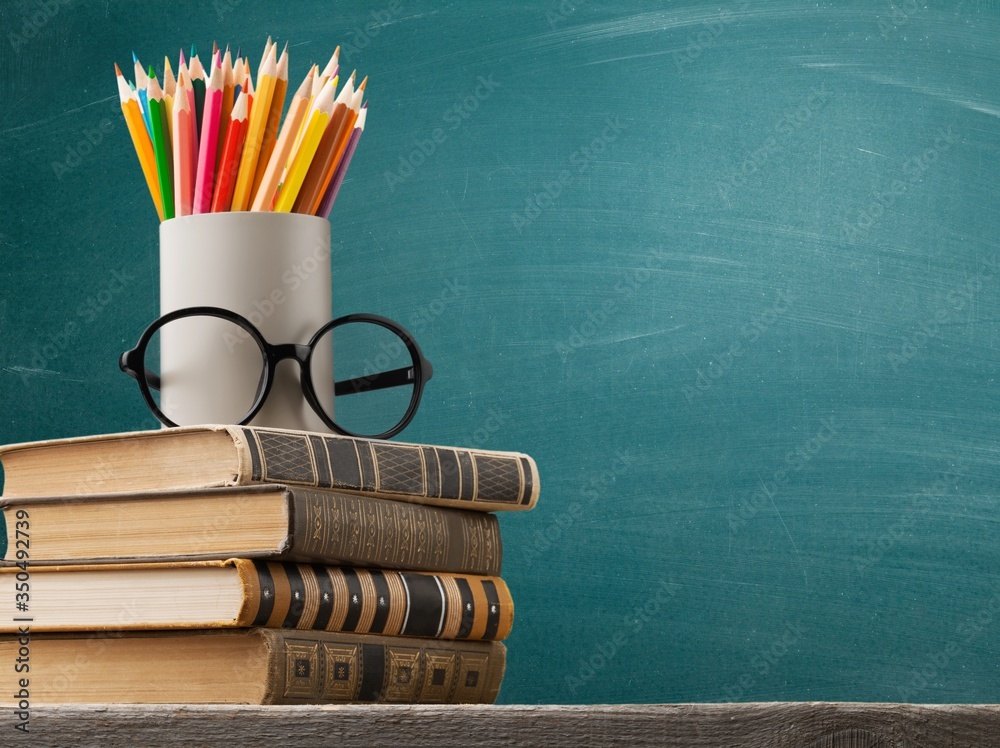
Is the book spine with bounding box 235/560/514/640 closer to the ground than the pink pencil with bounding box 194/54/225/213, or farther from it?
closer to the ground

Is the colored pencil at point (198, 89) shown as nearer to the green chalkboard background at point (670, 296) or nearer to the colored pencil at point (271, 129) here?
the colored pencil at point (271, 129)

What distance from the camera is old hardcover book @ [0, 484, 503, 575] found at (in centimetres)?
58

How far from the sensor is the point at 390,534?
2.15 ft

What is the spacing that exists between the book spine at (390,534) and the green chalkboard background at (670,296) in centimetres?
38

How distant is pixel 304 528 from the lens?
585 millimetres

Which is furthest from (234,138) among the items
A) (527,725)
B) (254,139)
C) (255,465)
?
(527,725)

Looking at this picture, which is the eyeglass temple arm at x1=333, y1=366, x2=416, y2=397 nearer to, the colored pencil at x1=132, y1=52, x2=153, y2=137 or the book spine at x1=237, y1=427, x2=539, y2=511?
the book spine at x1=237, y1=427, x2=539, y2=511

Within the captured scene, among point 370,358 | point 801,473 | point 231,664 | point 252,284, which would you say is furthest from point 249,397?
point 801,473

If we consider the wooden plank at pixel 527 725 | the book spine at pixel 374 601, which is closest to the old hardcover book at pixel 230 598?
the book spine at pixel 374 601

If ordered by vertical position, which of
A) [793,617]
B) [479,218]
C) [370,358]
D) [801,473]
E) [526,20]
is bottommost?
[793,617]

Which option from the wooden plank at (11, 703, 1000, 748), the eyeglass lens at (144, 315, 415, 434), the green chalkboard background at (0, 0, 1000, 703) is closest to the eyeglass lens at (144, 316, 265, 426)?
the eyeglass lens at (144, 315, 415, 434)

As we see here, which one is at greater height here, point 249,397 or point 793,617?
point 249,397

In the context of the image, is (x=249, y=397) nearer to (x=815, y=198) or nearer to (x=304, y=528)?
(x=304, y=528)

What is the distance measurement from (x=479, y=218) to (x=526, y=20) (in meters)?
0.19
